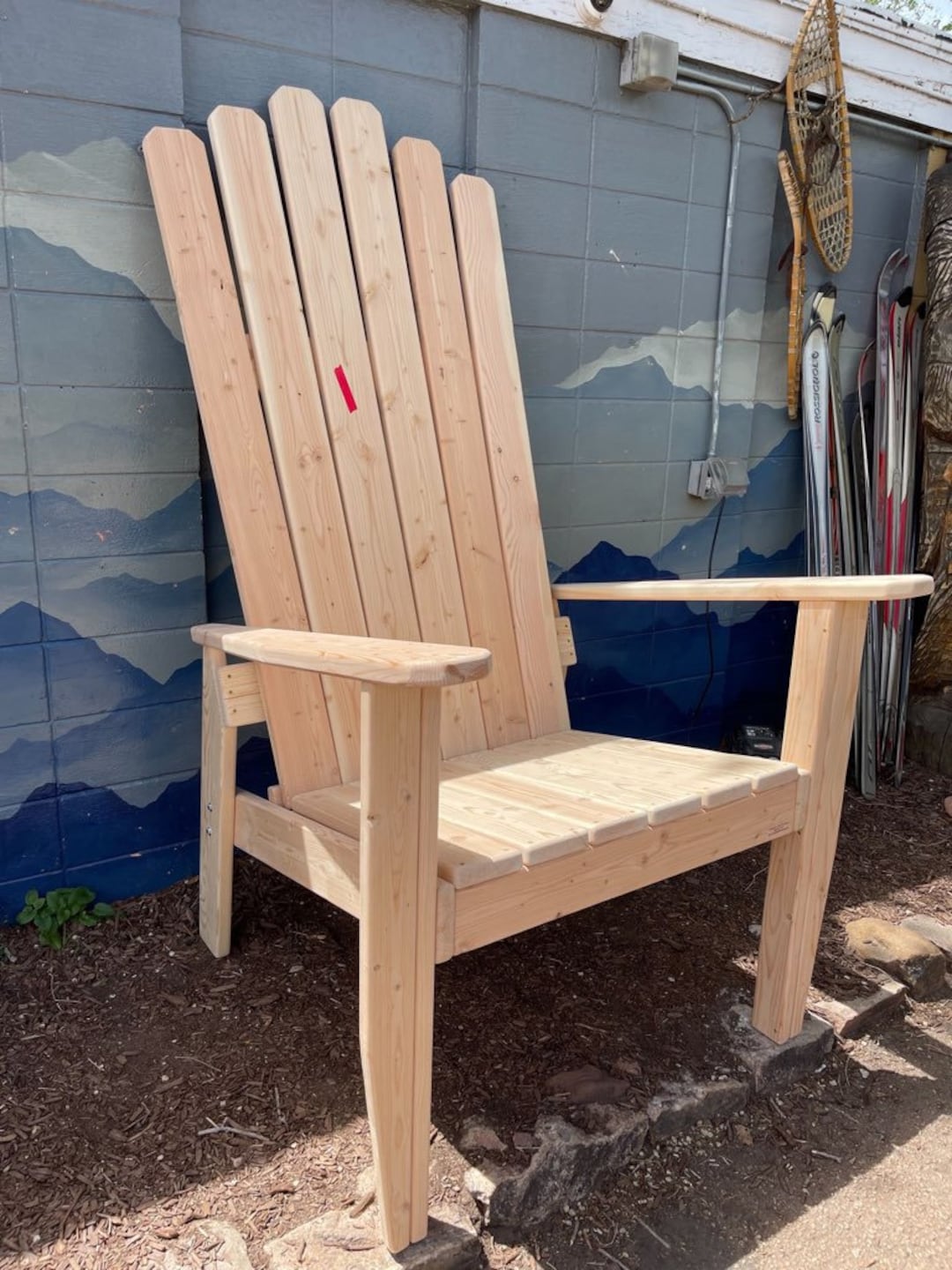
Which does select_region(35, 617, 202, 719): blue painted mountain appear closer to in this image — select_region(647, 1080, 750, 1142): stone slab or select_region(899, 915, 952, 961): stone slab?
select_region(647, 1080, 750, 1142): stone slab

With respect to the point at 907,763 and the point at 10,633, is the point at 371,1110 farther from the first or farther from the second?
the point at 907,763

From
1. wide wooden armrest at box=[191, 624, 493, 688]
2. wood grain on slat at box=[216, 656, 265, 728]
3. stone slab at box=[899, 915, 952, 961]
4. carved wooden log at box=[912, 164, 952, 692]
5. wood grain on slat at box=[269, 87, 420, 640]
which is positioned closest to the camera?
wide wooden armrest at box=[191, 624, 493, 688]

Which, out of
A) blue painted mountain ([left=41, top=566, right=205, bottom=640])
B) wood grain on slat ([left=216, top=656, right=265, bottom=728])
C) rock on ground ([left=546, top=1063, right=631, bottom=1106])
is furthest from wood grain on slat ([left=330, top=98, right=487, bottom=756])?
rock on ground ([left=546, top=1063, right=631, bottom=1106])

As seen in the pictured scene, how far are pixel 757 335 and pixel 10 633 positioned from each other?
A: 2.18m

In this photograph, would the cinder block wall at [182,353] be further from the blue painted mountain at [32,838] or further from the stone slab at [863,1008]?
the stone slab at [863,1008]

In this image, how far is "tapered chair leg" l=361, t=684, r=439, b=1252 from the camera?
44.6 inches

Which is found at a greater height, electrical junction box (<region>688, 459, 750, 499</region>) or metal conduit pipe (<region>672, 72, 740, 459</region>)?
metal conduit pipe (<region>672, 72, 740, 459</region>)

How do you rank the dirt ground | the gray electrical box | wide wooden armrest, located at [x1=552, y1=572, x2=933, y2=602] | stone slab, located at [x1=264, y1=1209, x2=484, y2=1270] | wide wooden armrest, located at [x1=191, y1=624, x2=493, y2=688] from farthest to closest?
the gray electrical box
wide wooden armrest, located at [x1=552, y1=572, x2=933, y2=602]
the dirt ground
stone slab, located at [x1=264, y1=1209, x2=484, y2=1270]
wide wooden armrest, located at [x1=191, y1=624, x2=493, y2=688]

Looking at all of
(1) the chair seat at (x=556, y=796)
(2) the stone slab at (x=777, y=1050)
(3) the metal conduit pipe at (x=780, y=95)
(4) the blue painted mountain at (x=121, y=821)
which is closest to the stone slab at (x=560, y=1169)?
(2) the stone slab at (x=777, y=1050)

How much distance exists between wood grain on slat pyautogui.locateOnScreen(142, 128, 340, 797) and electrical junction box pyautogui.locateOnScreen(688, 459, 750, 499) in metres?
1.42

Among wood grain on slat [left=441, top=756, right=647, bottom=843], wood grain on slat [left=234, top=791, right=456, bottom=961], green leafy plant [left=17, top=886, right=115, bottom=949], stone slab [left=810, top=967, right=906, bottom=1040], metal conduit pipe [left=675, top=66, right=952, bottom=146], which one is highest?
metal conduit pipe [left=675, top=66, right=952, bottom=146]

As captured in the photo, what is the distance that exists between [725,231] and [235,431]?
5.42ft

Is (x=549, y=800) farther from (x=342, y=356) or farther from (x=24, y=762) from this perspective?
(x=24, y=762)

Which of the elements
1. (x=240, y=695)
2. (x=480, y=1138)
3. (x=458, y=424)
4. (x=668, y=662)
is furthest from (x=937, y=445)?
(x=480, y=1138)
